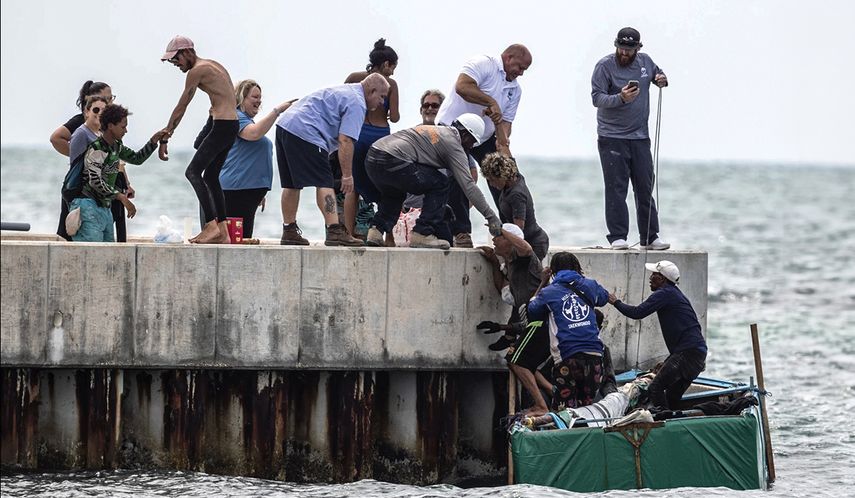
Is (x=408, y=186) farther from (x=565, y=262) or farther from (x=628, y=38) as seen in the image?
(x=628, y=38)

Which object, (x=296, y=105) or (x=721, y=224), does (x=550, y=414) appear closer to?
(x=296, y=105)

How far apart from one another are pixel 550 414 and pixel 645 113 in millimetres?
3978

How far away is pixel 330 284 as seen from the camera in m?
12.9

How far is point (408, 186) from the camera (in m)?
13.4

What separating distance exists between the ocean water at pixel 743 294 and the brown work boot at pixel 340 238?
83.0 inches

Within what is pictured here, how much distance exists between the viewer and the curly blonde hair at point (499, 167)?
43.7 ft

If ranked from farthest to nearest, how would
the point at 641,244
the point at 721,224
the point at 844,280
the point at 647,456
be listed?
the point at 721,224 < the point at 844,280 < the point at 641,244 < the point at 647,456

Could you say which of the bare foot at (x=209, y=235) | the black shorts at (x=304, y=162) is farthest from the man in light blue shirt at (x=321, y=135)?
the bare foot at (x=209, y=235)

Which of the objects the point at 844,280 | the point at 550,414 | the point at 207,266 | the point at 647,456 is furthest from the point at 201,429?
the point at 844,280

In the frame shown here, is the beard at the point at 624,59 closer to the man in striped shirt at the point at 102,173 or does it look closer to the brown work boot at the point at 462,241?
the brown work boot at the point at 462,241

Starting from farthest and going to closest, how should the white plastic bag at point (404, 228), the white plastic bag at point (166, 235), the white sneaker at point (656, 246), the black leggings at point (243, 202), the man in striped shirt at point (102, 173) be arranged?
the black leggings at point (243, 202)
the white sneaker at point (656, 246)
the white plastic bag at point (404, 228)
the man in striped shirt at point (102, 173)
the white plastic bag at point (166, 235)

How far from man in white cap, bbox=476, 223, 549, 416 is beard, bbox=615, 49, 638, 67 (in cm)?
274

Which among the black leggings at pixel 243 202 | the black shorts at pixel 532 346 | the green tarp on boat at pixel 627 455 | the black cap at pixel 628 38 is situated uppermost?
the black cap at pixel 628 38

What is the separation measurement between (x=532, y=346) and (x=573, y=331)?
15.9 inches
